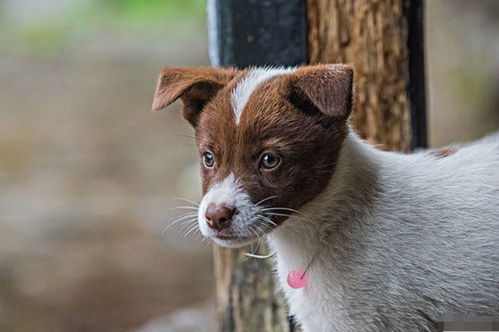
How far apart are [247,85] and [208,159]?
299 mm

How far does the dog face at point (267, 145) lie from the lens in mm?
3238

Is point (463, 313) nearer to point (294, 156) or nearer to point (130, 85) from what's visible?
point (294, 156)

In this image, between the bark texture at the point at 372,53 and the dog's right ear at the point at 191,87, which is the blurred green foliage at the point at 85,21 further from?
the dog's right ear at the point at 191,87

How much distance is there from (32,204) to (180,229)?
4.55 feet

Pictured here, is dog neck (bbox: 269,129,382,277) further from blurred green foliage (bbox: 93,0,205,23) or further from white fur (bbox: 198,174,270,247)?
blurred green foliage (bbox: 93,0,205,23)

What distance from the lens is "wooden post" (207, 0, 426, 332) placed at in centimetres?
424

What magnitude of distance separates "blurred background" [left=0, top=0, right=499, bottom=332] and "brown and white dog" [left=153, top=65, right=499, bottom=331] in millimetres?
2706

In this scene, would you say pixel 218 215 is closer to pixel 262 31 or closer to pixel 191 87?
pixel 191 87

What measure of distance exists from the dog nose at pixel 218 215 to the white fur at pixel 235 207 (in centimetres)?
1

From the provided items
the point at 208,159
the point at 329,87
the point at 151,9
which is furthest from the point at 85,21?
the point at 329,87

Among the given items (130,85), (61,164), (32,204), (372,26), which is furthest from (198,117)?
(130,85)

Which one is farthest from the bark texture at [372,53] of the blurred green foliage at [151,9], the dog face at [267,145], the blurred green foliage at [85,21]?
the blurred green foliage at [151,9]

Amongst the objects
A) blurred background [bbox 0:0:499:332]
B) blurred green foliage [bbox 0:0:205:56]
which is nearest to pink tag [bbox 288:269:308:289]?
blurred background [bbox 0:0:499:332]

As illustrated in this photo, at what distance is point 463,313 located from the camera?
340cm
